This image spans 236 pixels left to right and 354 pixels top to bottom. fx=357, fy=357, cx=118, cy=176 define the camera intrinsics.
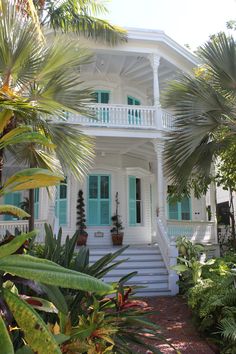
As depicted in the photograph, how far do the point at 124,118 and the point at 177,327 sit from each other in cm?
728

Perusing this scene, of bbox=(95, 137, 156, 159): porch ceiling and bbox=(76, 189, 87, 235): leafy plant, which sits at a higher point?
bbox=(95, 137, 156, 159): porch ceiling

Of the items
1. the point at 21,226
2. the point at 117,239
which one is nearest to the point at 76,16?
the point at 21,226

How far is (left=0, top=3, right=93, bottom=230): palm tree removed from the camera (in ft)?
17.1

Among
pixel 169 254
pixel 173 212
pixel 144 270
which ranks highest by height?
pixel 173 212

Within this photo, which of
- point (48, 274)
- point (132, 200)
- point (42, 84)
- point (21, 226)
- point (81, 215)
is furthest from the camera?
point (132, 200)

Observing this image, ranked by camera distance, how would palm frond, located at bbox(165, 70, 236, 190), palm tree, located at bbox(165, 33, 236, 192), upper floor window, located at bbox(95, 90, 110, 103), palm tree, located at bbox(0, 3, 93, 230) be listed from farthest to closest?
upper floor window, located at bbox(95, 90, 110, 103) < palm frond, located at bbox(165, 70, 236, 190) < palm tree, located at bbox(165, 33, 236, 192) < palm tree, located at bbox(0, 3, 93, 230)

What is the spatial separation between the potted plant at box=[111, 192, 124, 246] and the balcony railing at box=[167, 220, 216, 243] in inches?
68.8

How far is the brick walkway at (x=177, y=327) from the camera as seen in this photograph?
16.4 feet

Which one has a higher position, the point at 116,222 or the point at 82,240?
the point at 116,222

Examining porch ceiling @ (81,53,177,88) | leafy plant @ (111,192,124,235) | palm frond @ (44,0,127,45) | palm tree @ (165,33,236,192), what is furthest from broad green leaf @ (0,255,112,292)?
porch ceiling @ (81,53,177,88)

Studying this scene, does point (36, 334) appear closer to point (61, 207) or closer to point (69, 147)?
point (69, 147)

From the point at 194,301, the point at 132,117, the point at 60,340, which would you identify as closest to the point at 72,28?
the point at 132,117

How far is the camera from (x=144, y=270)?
369 inches

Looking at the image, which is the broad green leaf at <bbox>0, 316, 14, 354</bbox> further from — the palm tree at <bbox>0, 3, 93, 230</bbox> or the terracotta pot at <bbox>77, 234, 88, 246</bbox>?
the terracotta pot at <bbox>77, 234, 88, 246</bbox>
